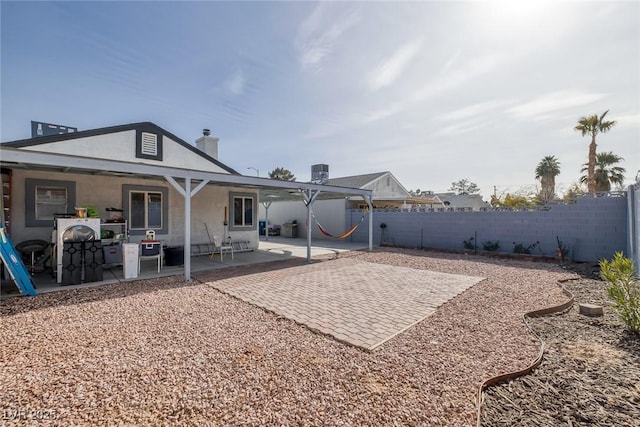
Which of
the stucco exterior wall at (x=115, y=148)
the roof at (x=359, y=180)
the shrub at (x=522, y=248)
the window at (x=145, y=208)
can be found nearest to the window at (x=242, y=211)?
the stucco exterior wall at (x=115, y=148)

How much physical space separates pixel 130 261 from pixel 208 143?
20.2 feet

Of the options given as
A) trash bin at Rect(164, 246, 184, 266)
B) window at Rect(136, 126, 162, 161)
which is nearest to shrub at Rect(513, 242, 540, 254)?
trash bin at Rect(164, 246, 184, 266)

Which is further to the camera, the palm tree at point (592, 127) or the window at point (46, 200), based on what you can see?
the palm tree at point (592, 127)

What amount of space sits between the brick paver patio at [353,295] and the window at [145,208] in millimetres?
3537

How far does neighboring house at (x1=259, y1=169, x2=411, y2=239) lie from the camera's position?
14586 millimetres

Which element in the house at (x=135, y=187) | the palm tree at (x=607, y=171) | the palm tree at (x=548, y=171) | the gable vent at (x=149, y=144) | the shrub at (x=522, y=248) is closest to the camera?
the house at (x=135, y=187)

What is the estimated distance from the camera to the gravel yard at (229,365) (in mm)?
1915

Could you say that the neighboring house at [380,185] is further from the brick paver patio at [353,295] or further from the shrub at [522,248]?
the brick paver patio at [353,295]

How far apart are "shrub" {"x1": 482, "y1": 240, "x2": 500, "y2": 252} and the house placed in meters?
4.57

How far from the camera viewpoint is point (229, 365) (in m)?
2.51

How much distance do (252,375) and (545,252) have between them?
32.0ft

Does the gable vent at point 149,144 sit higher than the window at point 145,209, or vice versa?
the gable vent at point 149,144

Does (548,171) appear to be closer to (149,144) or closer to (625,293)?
(625,293)

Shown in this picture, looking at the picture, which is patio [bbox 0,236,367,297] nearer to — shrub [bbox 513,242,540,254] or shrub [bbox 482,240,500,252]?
shrub [bbox 482,240,500,252]
